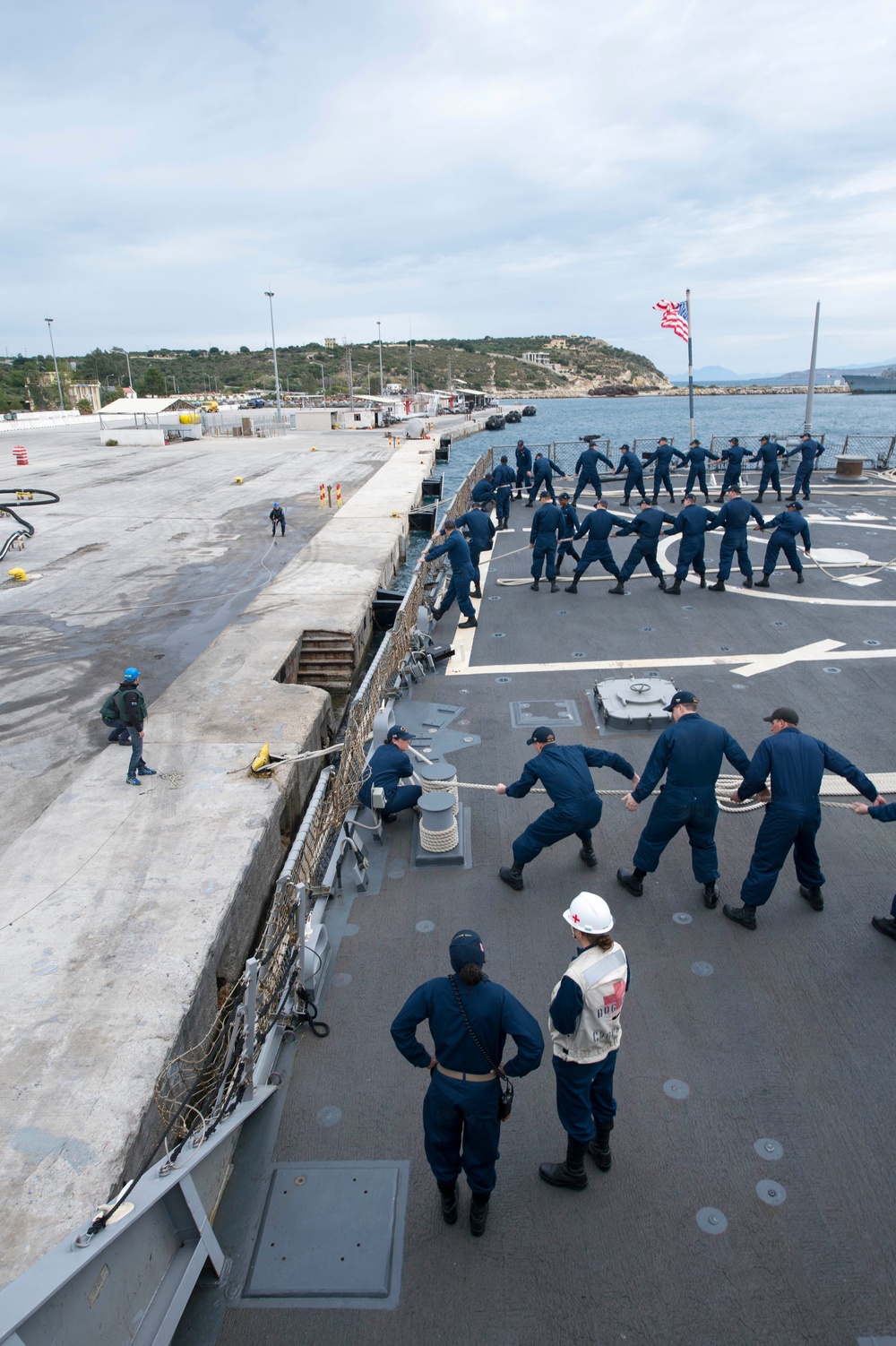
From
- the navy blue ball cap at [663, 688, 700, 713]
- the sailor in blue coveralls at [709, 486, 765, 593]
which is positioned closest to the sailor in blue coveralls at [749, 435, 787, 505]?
the sailor in blue coveralls at [709, 486, 765, 593]

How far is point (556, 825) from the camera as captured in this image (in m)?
4.95

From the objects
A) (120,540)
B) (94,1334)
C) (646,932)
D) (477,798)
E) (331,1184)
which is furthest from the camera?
(120,540)

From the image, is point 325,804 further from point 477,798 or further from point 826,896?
point 826,896

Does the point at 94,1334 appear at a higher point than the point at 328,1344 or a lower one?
higher

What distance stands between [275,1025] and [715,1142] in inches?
88.5

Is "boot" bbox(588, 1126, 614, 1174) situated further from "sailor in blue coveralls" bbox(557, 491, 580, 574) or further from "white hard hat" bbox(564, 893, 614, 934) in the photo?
"sailor in blue coveralls" bbox(557, 491, 580, 574)

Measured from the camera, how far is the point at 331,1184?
3.33 m

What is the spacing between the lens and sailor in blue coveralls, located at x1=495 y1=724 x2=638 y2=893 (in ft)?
16.1

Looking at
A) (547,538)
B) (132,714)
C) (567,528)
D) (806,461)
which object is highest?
(806,461)

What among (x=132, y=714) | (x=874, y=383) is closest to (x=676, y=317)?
(x=132, y=714)

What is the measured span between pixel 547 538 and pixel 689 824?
7.24m

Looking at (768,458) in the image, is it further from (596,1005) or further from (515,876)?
(596,1005)

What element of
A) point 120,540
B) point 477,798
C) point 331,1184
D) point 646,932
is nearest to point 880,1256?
point 646,932

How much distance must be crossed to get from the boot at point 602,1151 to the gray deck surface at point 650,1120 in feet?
0.16
